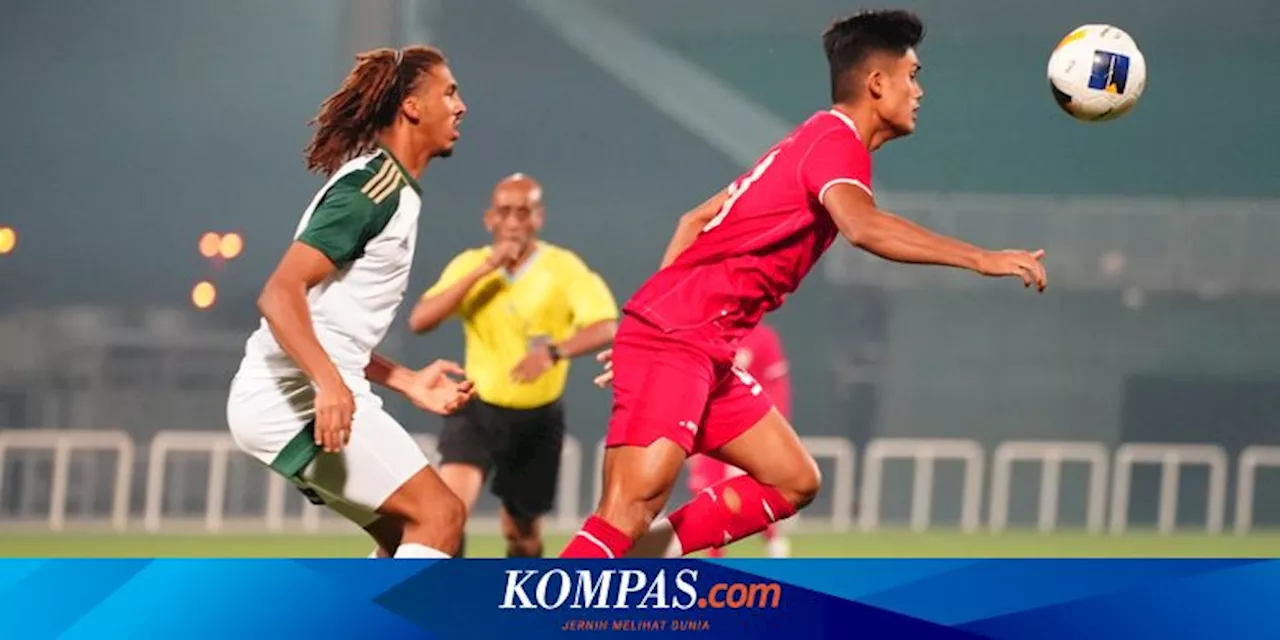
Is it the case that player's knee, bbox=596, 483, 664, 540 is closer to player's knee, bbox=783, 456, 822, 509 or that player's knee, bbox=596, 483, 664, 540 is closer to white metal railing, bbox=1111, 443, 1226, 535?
player's knee, bbox=783, 456, 822, 509

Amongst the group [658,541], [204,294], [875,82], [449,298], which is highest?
[204,294]

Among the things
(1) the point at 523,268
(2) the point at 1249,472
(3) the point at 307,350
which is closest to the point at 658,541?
(3) the point at 307,350

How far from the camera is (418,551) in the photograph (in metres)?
4.84

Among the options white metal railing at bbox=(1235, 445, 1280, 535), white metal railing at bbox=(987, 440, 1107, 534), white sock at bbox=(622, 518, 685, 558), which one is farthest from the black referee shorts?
white metal railing at bbox=(1235, 445, 1280, 535)

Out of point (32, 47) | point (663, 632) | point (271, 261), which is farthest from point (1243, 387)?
point (663, 632)

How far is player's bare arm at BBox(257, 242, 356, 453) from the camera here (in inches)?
186

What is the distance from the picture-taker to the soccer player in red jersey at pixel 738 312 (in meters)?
5.21

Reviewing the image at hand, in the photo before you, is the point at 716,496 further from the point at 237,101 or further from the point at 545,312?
the point at 237,101

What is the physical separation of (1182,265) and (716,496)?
27.3 feet

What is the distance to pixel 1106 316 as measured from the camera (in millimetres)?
13117

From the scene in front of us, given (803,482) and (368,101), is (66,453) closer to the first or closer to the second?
(368,101)

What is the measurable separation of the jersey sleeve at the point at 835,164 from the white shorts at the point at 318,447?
3.99ft

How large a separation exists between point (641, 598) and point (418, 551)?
0.69 metres

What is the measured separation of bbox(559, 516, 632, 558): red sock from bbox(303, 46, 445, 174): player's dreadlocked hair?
3.82 ft
